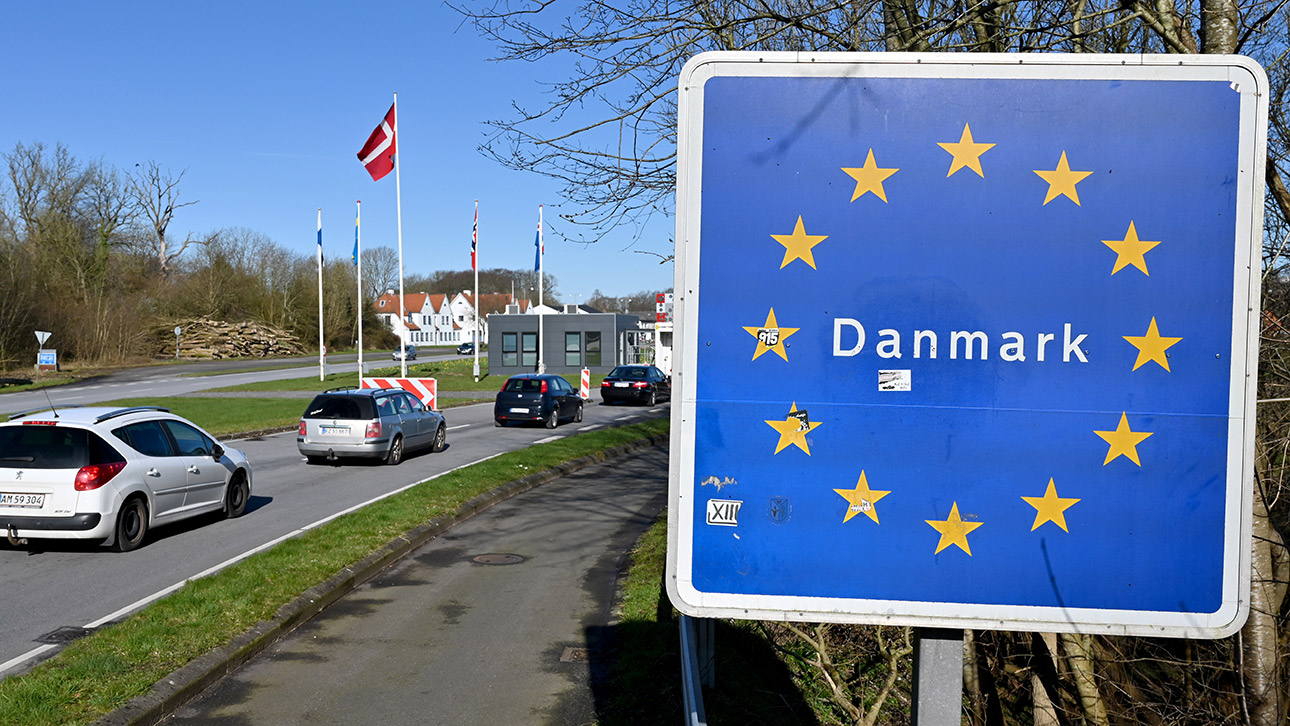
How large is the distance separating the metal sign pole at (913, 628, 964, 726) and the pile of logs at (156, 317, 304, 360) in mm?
79102

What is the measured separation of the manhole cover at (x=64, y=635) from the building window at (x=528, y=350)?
59282 millimetres

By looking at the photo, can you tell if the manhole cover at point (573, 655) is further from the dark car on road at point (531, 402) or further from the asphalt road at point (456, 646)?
the dark car on road at point (531, 402)

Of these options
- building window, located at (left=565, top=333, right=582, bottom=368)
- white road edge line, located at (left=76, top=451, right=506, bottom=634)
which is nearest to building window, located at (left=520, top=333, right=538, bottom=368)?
building window, located at (left=565, top=333, right=582, bottom=368)

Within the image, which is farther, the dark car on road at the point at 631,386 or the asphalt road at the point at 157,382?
the dark car on road at the point at 631,386

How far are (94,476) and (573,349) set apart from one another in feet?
187

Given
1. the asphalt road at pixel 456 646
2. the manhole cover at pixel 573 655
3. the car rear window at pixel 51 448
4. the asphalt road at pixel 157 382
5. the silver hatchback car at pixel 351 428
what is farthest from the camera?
the asphalt road at pixel 157 382

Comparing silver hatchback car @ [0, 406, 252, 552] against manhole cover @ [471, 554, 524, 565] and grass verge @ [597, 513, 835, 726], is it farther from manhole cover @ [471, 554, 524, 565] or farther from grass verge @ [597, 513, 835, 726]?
grass verge @ [597, 513, 835, 726]

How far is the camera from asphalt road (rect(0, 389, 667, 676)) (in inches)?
334

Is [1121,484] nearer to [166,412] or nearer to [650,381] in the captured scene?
[166,412]

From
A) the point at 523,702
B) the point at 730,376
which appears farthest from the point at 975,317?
the point at 523,702

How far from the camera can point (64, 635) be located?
7980 mm

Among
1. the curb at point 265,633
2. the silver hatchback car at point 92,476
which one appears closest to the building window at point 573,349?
the curb at point 265,633

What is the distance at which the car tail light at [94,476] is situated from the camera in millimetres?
11055

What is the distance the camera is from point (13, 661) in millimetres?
7230
